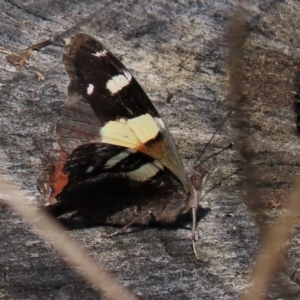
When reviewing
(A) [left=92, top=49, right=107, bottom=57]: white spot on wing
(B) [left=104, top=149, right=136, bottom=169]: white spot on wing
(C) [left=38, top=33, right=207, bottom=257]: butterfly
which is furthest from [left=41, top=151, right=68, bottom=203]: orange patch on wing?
(A) [left=92, top=49, right=107, bottom=57]: white spot on wing

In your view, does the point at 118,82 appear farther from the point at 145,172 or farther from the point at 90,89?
the point at 145,172

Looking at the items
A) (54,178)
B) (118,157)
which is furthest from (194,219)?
(54,178)

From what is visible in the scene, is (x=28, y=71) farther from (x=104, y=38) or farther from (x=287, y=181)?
(x=287, y=181)

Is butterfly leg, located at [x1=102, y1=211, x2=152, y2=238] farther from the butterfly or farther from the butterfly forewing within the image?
the butterfly forewing

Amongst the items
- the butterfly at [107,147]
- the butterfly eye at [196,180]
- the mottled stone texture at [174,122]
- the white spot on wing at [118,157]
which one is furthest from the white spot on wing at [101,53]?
the butterfly eye at [196,180]

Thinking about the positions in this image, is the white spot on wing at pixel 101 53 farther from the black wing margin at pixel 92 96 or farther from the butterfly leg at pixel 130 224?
the butterfly leg at pixel 130 224

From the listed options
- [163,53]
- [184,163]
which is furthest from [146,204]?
[163,53]

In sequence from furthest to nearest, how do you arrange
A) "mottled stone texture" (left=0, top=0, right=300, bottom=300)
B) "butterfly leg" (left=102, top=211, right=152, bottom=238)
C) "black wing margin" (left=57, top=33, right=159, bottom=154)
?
"black wing margin" (left=57, top=33, right=159, bottom=154), "butterfly leg" (left=102, top=211, right=152, bottom=238), "mottled stone texture" (left=0, top=0, right=300, bottom=300)
